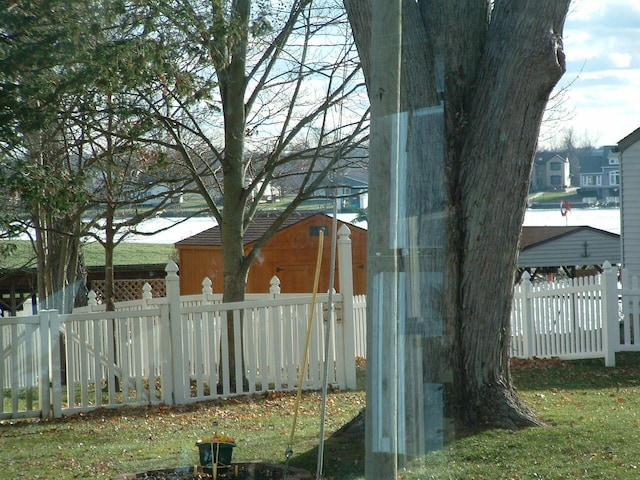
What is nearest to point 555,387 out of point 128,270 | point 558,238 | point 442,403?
point 442,403

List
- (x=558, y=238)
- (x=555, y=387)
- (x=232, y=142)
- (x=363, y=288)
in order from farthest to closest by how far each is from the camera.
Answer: (x=558, y=238) → (x=363, y=288) → (x=232, y=142) → (x=555, y=387)

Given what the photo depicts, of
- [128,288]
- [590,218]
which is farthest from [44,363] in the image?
[590,218]

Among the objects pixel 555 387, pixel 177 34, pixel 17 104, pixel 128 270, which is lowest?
pixel 555 387

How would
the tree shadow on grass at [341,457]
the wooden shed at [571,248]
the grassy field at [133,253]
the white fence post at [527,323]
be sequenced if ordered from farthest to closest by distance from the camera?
1. the grassy field at [133,253]
2. the wooden shed at [571,248]
3. the white fence post at [527,323]
4. the tree shadow on grass at [341,457]

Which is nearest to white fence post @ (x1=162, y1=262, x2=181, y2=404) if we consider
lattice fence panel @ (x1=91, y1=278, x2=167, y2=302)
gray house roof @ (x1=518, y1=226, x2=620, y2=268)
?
lattice fence panel @ (x1=91, y1=278, x2=167, y2=302)

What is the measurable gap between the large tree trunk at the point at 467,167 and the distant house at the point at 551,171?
11.9 meters

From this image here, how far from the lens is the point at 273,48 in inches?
478

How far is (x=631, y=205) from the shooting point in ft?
60.0

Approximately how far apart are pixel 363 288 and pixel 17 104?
14.1 metres

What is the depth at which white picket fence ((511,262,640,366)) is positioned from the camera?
501 inches

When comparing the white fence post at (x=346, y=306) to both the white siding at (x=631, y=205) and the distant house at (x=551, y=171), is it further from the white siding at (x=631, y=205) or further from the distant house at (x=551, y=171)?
the white siding at (x=631, y=205)

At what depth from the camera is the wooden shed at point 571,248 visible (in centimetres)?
2378

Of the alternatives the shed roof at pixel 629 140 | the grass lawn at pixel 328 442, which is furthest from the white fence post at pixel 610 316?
the shed roof at pixel 629 140

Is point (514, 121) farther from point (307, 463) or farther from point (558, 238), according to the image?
point (558, 238)
